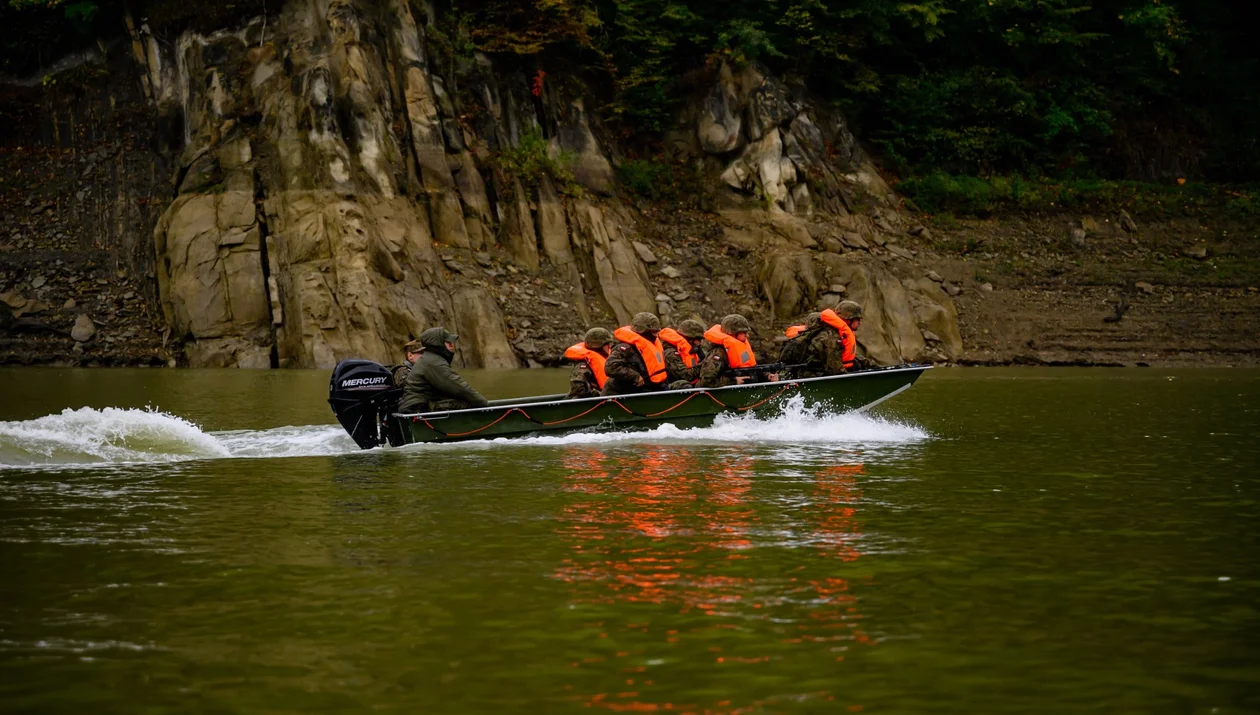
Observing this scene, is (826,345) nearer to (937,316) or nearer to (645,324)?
(645,324)

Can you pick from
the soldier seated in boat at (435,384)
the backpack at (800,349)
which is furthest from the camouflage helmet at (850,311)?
the soldier seated in boat at (435,384)

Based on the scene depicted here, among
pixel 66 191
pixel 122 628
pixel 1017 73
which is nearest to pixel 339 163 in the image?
pixel 66 191

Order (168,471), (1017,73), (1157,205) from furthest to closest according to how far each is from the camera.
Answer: (1017,73) → (1157,205) → (168,471)

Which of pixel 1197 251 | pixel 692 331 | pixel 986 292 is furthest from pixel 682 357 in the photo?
pixel 1197 251

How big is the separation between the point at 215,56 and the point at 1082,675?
3770cm

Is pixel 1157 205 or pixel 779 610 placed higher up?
pixel 1157 205

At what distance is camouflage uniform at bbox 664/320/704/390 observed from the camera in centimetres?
1997

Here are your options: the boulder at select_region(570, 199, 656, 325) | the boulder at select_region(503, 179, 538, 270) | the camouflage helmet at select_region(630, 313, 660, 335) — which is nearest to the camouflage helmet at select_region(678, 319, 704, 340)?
the camouflage helmet at select_region(630, 313, 660, 335)

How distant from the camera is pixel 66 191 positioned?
40781mm

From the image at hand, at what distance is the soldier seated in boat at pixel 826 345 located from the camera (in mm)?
20172

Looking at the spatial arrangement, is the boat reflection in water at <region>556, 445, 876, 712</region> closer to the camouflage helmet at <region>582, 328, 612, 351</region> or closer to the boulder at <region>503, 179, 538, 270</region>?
the camouflage helmet at <region>582, 328, 612, 351</region>

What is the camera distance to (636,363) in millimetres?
19000

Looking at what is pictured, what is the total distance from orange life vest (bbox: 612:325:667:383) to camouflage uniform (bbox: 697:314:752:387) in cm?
96

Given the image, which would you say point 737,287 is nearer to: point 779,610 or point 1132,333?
point 1132,333
